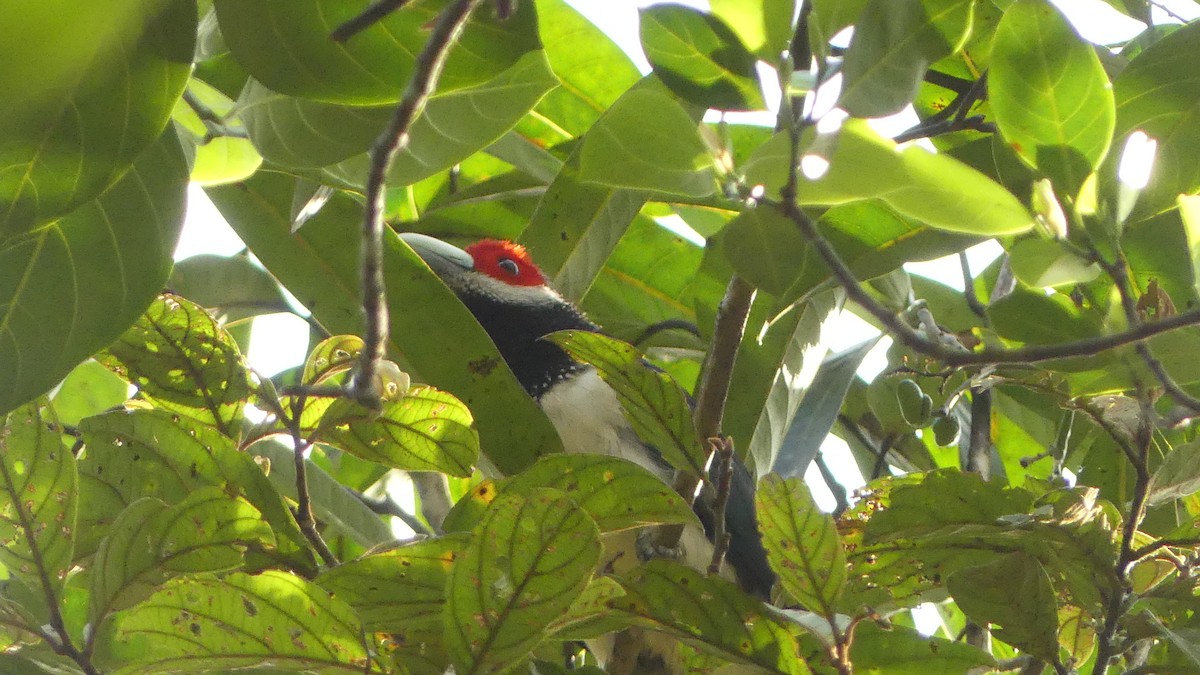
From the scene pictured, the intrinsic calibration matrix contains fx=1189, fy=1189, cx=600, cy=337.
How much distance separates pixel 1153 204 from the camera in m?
1.24

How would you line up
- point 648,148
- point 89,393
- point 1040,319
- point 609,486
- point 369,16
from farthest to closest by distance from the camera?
point 89,393
point 609,486
point 1040,319
point 648,148
point 369,16

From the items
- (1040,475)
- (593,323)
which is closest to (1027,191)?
(1040,475)

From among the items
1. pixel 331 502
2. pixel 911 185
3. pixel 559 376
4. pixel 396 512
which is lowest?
pixel 396 512

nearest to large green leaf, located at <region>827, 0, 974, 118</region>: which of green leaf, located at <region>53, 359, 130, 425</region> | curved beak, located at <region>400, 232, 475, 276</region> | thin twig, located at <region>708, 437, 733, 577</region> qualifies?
thin twig, located at <region>708, 437, 733, 577</region>

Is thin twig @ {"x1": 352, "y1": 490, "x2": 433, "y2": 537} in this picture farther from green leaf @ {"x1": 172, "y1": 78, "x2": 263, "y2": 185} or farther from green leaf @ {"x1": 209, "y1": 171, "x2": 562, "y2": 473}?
green leaf @ {"x1": 172, "y1": 78, "x2": 263, "y2": 185}

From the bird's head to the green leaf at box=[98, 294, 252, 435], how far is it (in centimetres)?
108

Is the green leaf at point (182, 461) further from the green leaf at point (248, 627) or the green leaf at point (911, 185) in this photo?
the green leaf at point (911, 185)

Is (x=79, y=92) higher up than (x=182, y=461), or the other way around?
(x=79, y=92)

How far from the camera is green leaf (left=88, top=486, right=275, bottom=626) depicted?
56.9 inches

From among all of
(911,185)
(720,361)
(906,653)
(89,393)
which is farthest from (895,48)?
(89,393)

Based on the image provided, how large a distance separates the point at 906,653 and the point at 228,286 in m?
1.48

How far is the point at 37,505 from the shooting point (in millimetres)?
1487

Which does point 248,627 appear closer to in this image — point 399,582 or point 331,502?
point 399,582

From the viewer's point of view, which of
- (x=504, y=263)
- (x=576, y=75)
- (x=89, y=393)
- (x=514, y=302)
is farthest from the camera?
(x=514, y=302)
